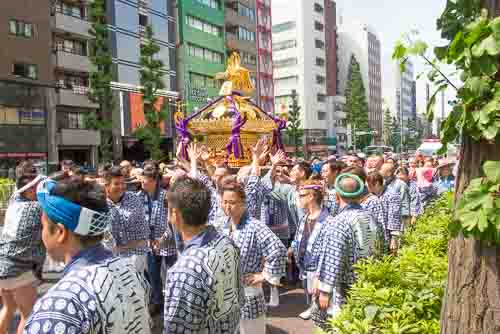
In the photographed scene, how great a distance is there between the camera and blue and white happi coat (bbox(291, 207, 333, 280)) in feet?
14.3

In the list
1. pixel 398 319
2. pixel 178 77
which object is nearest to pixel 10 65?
pixel 178 77

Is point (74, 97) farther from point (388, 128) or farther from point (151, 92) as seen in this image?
point (388, 128)

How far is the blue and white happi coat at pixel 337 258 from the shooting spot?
377 cm

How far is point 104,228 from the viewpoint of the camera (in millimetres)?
2135

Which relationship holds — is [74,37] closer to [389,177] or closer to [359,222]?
[389,177]

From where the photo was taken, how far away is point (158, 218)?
594 cm

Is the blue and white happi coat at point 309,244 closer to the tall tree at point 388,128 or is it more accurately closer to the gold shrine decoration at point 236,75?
the gold shrine decoration at point 236,75

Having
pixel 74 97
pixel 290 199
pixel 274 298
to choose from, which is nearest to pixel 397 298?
pixel 274 298

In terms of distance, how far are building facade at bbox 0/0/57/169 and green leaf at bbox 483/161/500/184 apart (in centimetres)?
2814

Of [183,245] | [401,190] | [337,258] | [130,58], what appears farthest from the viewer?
[130,58]

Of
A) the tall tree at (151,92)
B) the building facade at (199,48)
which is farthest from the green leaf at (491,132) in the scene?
the building facade at (199,48)

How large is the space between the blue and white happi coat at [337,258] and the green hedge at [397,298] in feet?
0.62

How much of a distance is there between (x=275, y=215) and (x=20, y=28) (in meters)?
25.6

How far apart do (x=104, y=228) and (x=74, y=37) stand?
3282 centimetres
